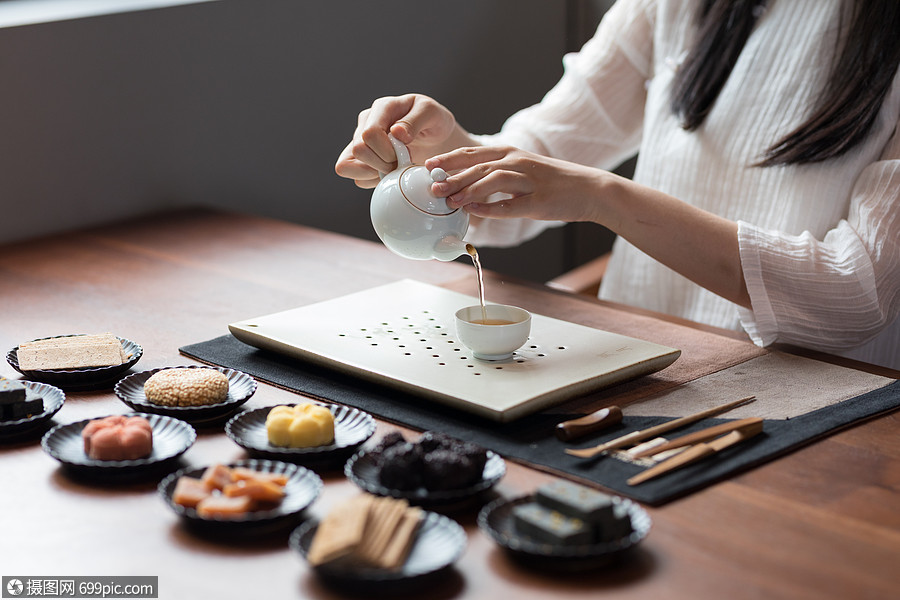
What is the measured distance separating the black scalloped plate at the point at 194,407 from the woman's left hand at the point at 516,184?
32cm

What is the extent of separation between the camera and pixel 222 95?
2.17 meters

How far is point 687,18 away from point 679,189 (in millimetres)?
313

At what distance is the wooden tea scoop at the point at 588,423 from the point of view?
100 cm

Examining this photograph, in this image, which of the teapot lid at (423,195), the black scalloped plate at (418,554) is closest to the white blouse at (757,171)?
the teapot lid at (423,195)

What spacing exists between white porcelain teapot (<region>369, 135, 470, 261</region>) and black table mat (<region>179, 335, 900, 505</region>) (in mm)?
180

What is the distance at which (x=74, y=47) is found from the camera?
190 centimetres

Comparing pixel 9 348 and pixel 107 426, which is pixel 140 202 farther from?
pixel 107 426

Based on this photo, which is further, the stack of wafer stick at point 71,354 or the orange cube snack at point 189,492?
the stack of wafer stick at point 71,354

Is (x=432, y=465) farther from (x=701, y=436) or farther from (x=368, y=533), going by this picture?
(x=701, y=436)

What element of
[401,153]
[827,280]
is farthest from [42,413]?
[827,280]

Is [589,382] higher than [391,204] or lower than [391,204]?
lower

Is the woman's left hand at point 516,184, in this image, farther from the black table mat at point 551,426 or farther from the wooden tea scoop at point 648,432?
the wooden tea scoop at point 648,432

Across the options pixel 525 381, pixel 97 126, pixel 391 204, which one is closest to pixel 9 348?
pixel 391 204

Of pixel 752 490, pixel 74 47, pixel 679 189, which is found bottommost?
pixel 752 490
